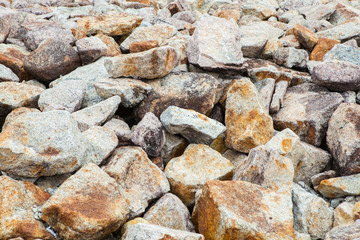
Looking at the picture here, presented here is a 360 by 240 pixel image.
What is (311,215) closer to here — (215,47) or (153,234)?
(153,234)

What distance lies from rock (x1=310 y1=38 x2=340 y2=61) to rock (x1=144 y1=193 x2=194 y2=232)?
15.6 feet

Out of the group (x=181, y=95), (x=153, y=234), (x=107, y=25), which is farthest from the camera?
(x=107, y=25)

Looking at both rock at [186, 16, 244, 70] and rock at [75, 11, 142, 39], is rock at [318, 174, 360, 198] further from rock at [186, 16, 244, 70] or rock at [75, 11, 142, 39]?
rock at [75, 11, 142, 39]

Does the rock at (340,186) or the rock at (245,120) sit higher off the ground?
the rock at (245,120)

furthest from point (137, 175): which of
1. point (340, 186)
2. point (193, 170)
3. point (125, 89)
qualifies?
point (340, 186)

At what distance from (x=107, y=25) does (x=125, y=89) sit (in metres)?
2.88

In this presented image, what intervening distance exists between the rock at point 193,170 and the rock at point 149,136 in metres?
0.28

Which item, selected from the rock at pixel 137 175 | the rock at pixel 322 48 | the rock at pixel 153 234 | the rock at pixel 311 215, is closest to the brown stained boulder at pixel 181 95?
the rock at pixel 137 175

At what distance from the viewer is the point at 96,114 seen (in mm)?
4453

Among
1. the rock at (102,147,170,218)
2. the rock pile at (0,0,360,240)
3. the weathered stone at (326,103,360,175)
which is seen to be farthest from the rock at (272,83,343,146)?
the rock at (102,147,170,218)

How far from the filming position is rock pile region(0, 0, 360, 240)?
3096 millimetres

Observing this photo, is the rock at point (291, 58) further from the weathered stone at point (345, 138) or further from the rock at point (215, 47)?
the weathered stone at point (345, 138)

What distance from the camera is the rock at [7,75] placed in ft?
16.9

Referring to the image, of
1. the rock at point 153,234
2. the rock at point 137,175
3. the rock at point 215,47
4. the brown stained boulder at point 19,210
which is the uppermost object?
the rock at point 215,47
